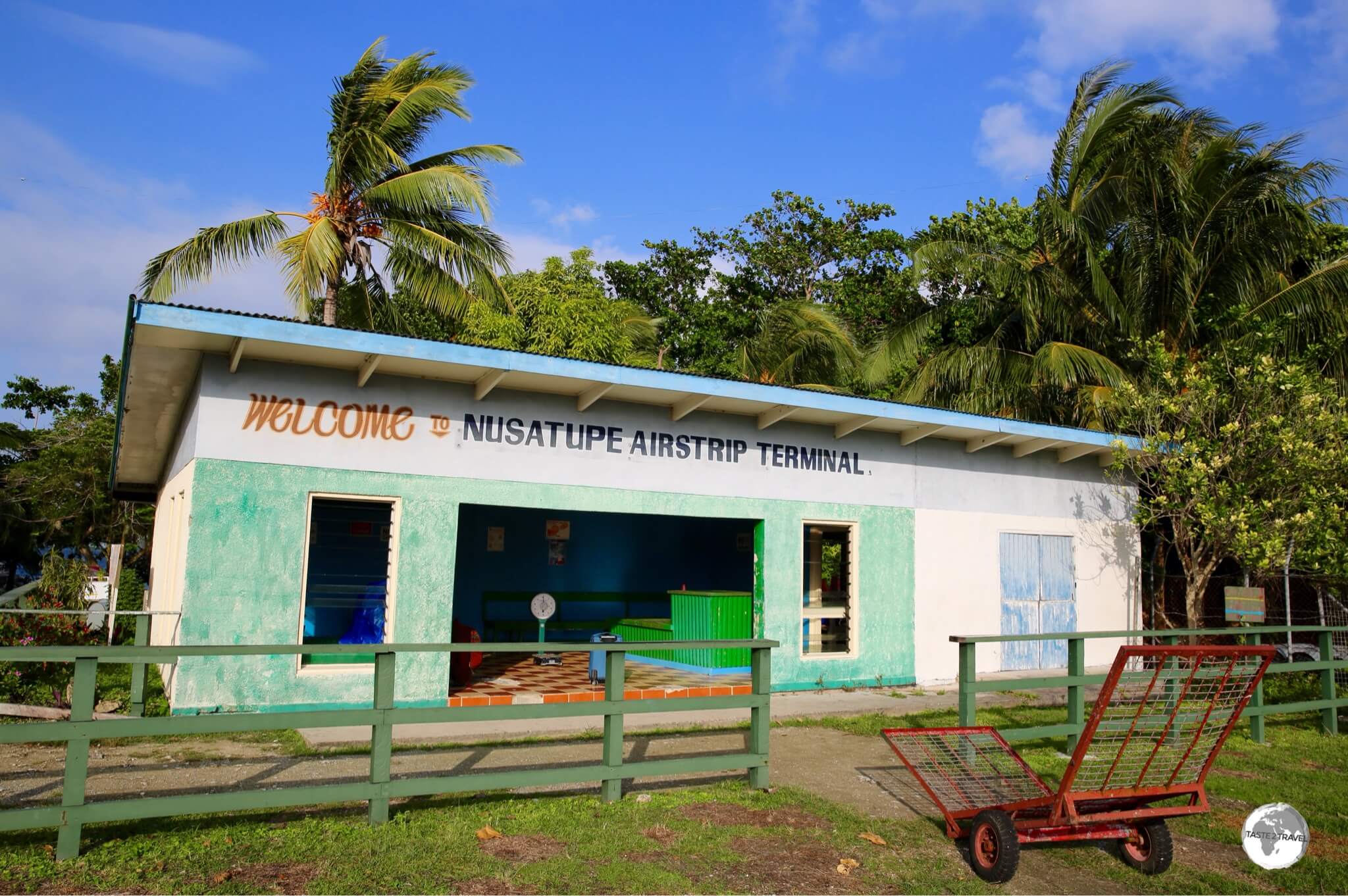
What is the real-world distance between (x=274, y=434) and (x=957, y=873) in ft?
23.9

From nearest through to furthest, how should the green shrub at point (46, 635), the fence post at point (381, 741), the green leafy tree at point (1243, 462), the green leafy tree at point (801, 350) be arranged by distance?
the fence post at point (381, 741) < the green shrub at point (46, 635) < the green leafy tree at point (1243, 462) < the green leafy tree at point (801, 350)

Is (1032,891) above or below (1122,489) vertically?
below

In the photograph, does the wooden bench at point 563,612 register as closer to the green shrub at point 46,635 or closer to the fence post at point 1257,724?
the green shrub at point 46,635

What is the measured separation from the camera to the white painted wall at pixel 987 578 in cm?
1378

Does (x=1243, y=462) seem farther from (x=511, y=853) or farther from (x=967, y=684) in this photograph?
(x=511, y=853)

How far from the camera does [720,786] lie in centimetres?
718

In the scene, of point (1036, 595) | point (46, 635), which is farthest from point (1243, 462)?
point (46, 635)

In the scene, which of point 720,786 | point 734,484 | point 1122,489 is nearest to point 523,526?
point 734,484

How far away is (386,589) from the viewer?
10242mm

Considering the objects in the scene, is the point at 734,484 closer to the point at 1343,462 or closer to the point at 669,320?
the point at 1343,462

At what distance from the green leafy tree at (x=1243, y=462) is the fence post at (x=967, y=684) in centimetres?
780

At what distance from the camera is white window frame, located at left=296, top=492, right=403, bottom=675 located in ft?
32.1

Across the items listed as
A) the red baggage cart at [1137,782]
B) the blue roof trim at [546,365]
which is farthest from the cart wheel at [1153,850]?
the blue roof trim at [546,365]

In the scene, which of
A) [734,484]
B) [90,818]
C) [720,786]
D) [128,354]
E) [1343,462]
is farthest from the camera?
[1343,462]
